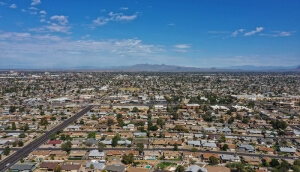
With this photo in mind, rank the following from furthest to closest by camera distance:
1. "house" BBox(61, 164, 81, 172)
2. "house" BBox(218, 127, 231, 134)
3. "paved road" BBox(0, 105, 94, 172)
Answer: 1. "house" BBox(218, 127, 231, 134)
2. "paved road" BBox(0, 105, 94, 172)
3. "house" BBox(61, 164, 81, 172)

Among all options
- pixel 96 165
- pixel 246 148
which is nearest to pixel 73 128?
pixel 96 165

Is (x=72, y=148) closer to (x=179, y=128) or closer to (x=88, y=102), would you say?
(x=179, y=128)

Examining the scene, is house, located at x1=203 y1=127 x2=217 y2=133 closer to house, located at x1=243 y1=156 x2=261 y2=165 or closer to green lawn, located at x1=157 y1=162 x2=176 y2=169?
house, located at x1=243 y1=156 x2=261 y2=165

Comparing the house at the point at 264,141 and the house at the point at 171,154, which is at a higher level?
the house at the point at 264,141

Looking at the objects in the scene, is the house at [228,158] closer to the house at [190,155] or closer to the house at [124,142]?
the house at [190,155]

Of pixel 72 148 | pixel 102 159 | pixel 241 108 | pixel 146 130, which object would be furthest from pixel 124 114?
pixel 241 108

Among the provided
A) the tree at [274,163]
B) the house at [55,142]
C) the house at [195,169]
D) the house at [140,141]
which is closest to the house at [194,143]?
the house at [140,141]

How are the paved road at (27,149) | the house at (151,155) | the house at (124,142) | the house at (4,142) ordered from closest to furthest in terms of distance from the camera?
the paved road at (27,149), the house at (151,155), the house at (124,142), the house at (4,142)

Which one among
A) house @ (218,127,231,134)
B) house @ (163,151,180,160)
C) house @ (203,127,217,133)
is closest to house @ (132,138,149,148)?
house @ (163,151,180,160)
